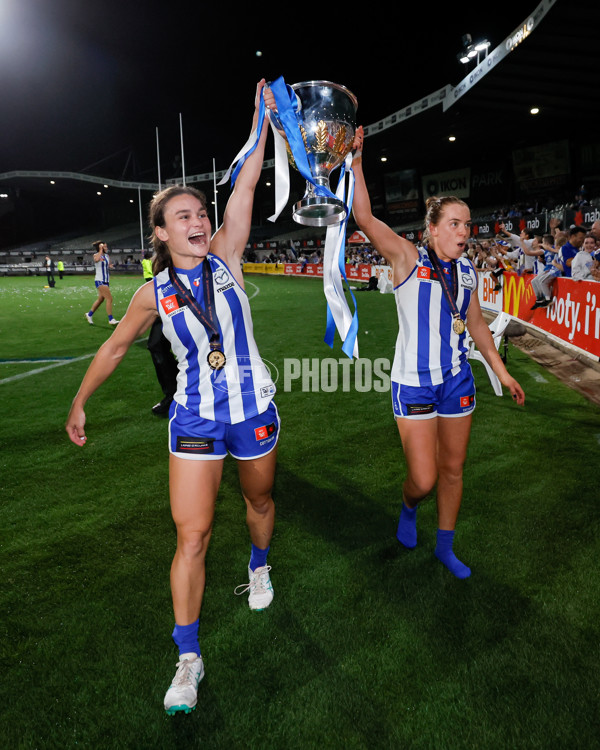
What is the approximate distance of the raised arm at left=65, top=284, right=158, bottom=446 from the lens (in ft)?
7.47

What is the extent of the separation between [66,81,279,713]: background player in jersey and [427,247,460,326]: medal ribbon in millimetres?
1099

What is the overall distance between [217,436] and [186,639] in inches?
34.4

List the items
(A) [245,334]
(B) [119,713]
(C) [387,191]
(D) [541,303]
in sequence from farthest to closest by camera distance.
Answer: (C) [387,191] → (D) [541,303] → (A) [245,334] → (B) [119,713]

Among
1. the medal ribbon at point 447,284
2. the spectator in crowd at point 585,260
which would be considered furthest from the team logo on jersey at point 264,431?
the spectator in crowd at point 585,260

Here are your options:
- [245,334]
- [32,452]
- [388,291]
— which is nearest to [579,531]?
[245,334]

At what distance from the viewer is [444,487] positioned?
9.52 feet

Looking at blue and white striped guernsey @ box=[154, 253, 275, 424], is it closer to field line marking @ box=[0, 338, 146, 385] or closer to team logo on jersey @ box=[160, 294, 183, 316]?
team logo on jersey @ box=[160, 294, 183, 316]

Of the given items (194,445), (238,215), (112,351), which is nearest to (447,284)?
(238,215)

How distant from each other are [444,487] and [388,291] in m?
18.7

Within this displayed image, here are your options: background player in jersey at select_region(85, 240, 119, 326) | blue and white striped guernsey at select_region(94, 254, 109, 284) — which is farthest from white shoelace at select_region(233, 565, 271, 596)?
blue and white striped guernsey at select_region(94, 254, 109, 284)

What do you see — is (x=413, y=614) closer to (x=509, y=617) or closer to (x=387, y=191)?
(x=509, y=617)

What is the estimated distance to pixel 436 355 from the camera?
9.11 feet

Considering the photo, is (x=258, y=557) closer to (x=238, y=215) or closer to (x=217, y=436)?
(x=217, y=436)

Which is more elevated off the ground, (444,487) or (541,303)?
(541,303)
